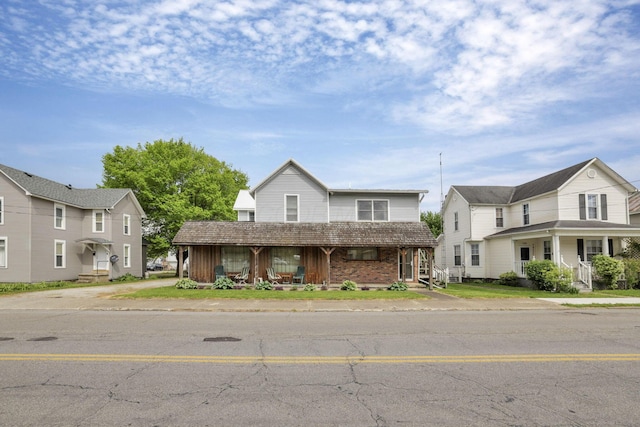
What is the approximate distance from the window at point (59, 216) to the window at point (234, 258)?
13253 mm

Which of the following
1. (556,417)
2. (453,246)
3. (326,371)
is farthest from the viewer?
(453,246)

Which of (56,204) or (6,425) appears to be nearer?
(6,425)

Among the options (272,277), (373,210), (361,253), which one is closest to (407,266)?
(361,253)

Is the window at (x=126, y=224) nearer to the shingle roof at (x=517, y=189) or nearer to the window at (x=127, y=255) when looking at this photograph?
the window at (x=127, y=255)

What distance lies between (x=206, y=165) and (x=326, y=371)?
39.9 meters

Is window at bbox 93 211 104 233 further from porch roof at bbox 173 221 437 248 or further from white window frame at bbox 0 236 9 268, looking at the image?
porch roof at bbox 173 221 437 248

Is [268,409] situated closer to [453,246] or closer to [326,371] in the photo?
[326,371]

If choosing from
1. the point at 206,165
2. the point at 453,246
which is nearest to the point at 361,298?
the point at 453,246

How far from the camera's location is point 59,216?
30.8 m

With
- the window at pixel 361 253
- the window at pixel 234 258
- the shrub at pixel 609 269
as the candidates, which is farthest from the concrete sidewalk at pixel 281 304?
the window at pixel 234 258

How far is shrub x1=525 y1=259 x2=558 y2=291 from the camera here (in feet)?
78.8

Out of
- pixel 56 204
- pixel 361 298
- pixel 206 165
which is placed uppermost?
pixel 206 165

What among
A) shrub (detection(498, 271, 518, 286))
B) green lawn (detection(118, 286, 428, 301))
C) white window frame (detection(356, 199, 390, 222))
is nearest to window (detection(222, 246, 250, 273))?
green lawn (detection(118, 286, 428, 301))

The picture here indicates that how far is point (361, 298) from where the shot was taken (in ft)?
63.1
